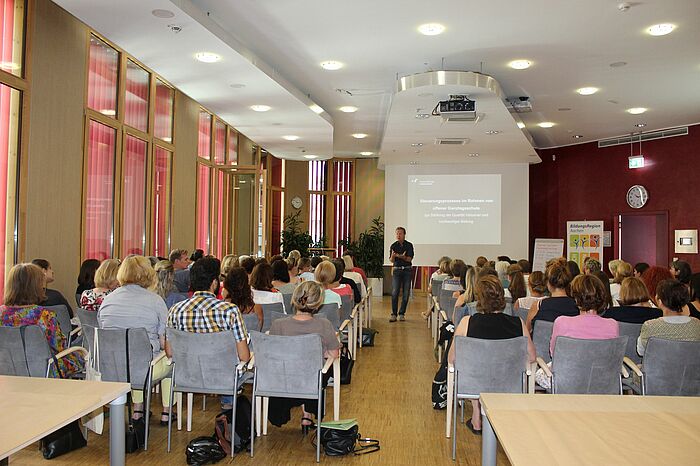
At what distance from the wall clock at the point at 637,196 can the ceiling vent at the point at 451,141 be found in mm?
4140

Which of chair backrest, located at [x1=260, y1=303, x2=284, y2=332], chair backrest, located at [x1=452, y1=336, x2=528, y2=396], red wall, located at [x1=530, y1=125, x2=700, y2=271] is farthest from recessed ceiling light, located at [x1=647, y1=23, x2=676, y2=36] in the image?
red wall, located at [x1=530, y1=125, x2=700, y2=271]

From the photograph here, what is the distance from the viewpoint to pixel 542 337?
15.0 feet

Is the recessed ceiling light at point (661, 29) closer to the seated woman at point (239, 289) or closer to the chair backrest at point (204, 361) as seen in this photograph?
the seated woman at point (239, 289)


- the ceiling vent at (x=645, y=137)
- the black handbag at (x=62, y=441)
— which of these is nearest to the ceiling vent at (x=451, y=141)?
the ceiling vent at (x=645, y=137)

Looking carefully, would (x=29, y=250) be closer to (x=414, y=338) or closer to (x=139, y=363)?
(x=139, y=363)

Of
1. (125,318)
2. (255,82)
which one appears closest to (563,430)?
(125,318)

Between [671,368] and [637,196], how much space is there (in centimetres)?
950

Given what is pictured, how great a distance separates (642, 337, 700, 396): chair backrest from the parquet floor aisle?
3.69 feet

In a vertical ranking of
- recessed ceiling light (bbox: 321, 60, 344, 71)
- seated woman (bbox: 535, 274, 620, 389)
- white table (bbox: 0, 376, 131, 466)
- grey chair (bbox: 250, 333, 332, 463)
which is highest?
recessed ceiling light (bbox: 321, 60, 344, 71)

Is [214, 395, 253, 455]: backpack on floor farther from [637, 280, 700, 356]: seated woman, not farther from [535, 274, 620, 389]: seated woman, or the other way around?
[637, 280, 700, 356]: seated woman

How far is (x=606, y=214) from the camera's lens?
43.2 ft

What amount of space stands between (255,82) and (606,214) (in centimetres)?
892

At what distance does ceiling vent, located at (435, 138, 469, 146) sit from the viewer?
10.6 meters

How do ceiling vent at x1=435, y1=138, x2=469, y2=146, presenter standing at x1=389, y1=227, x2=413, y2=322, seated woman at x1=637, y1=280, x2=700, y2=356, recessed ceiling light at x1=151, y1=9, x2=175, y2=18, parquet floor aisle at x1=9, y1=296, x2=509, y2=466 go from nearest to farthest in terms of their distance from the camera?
parquet floor aisle at x1=9, y1=296, x2=509, y2=466 < seated woman at x1=637, y1=280, x2=700, y2=356 < recessed ceiling light at x1=151, y1=9, x2=175, y2=18 < ceiling vent at x1=435, y1=138, x2=469, y2=146 < presenter standing at x1=389, y1=227, x2=413, y2=322
